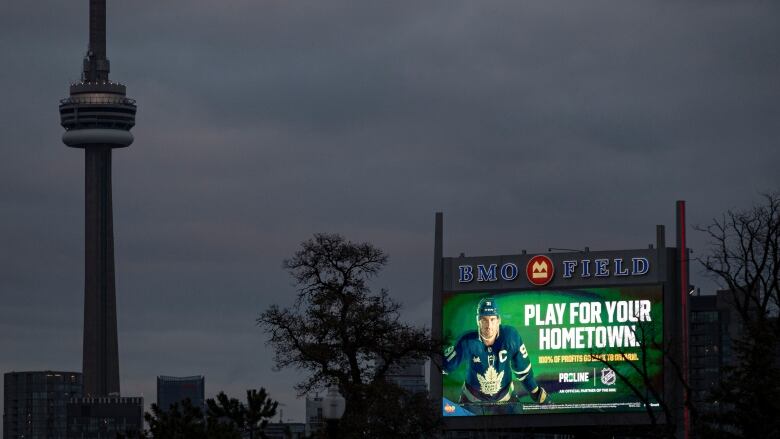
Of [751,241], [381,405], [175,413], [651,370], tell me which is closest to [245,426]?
[175,413]

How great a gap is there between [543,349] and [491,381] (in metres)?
3.58

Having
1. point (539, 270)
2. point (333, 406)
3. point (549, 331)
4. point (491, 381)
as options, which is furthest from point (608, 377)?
point (333, 406)

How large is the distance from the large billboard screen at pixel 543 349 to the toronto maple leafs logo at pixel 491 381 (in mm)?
58

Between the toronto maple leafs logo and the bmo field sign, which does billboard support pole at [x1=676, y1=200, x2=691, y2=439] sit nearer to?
the bmo field sign

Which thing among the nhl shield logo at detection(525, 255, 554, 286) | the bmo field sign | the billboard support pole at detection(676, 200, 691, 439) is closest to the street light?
the billboard support pole at detection(676, 200, 691, 439)

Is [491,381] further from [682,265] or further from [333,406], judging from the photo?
[333,406]

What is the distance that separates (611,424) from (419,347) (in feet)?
139

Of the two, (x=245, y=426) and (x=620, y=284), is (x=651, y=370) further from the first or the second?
(x=245, y=426)

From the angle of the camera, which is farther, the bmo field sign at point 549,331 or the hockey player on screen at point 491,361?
the hockey player on screen at point 491,361

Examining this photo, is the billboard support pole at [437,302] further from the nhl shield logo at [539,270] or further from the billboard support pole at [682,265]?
the billboard support pole at [682,265]

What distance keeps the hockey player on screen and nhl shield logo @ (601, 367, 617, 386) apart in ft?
11.6

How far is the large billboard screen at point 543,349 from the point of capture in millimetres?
109812

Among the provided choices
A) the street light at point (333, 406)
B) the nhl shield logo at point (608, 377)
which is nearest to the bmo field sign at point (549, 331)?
the nhl shield logo at point (608, 377)

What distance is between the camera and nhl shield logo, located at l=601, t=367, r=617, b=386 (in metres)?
110
